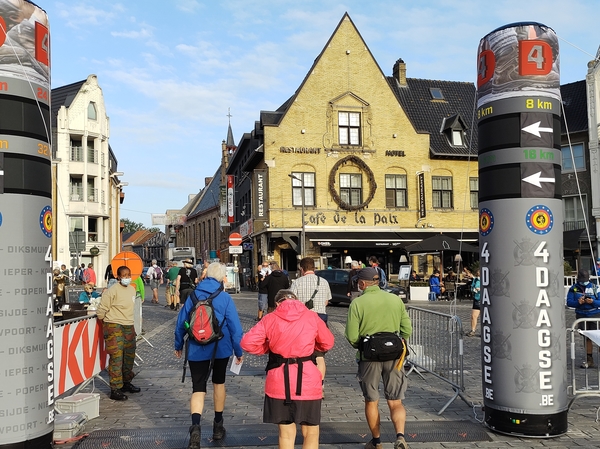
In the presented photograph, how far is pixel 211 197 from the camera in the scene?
7050cm

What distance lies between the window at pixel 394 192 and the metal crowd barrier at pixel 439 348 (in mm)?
24346

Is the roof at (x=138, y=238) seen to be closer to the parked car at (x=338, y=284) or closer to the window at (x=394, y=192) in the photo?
the window at (x=394, y=192)

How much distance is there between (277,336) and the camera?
16.4 ft

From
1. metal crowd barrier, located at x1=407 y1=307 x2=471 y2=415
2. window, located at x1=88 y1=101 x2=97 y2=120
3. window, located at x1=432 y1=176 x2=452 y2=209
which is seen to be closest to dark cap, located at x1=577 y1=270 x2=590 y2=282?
metal crowd barrier, located at x1=407 y1=307 x2=471 y2=415

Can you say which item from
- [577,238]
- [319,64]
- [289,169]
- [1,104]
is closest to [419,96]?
[319,64]

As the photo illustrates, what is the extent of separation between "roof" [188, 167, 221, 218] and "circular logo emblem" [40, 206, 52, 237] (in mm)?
59005

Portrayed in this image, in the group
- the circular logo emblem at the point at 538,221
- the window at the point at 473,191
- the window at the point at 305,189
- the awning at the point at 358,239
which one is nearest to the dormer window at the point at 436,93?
the window at the point at 473,191

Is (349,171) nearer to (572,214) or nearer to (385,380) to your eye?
(572,214)

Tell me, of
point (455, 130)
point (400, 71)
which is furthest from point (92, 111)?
point (455, 130)

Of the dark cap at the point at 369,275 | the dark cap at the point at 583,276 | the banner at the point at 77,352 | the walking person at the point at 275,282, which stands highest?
the dark cap at the point at 369,275

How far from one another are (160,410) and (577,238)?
2636cm

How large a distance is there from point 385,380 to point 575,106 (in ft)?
115

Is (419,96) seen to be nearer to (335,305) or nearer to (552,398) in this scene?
(335,305)

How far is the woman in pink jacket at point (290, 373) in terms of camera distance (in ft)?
16.0
